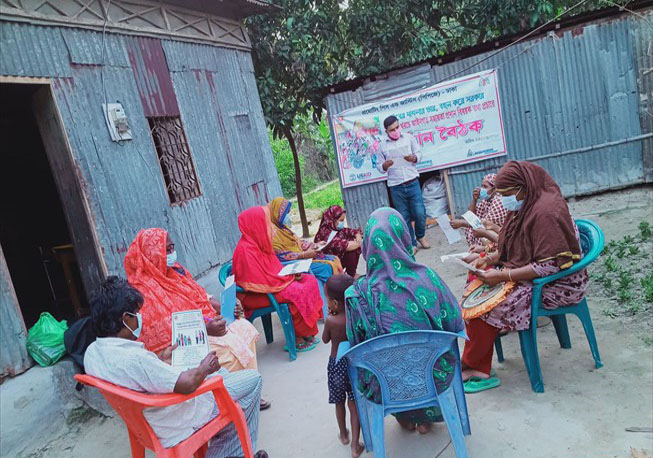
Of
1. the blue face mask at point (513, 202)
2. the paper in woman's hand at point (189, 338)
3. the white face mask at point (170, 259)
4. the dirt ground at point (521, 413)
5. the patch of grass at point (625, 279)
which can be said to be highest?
the white face mask at point (170, 259)

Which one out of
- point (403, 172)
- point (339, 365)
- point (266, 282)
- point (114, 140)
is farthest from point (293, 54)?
point (339, 365)

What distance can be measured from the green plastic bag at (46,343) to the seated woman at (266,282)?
1.48 m

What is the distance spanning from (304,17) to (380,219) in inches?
310

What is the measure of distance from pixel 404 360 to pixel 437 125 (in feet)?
20.7

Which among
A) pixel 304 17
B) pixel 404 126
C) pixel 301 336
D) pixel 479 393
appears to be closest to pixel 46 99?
pixel 301 336

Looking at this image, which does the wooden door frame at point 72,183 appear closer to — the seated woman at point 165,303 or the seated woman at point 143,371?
the seated woman at point 165,303

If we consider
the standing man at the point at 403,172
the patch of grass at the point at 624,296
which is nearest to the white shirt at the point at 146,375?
the patch of grass at the point at 624,296

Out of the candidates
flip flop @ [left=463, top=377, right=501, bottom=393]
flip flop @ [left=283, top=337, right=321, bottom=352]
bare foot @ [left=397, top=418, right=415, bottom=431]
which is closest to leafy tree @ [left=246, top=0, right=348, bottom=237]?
flip flop @ [left=283, top=337, right=321, bottom=352]

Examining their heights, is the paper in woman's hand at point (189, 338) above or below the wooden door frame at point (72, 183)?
below

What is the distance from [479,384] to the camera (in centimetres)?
307

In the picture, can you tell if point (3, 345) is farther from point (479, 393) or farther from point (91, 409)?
point (479, 393)

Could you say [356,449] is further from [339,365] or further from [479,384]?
[479,384]

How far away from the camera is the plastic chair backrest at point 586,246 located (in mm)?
2770

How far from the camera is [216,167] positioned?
6484mm
